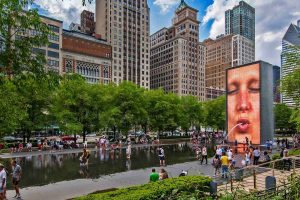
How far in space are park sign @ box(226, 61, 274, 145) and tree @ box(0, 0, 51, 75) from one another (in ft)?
125

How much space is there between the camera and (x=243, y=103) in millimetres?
43875

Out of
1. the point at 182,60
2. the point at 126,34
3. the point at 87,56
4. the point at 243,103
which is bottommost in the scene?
the point at 243,103

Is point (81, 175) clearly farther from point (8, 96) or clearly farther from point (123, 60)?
point (123, 60)

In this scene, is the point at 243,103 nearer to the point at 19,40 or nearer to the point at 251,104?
the point at 251,104

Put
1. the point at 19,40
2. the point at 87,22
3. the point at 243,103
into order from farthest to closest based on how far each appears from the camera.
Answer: the point at 87,22, the point at 243,103, the point at 19,40

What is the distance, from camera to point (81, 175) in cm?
2289

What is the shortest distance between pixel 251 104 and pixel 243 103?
4.35 feet

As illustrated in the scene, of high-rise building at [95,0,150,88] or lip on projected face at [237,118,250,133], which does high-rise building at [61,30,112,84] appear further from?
lip on projected face at [237,118,250,133]

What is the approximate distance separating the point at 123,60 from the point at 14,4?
129821 mm

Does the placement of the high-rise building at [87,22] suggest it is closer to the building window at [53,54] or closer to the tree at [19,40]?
the building window at [53,54]

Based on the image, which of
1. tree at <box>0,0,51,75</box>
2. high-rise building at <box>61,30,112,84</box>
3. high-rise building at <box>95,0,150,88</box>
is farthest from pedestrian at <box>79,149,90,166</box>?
high-rise building at <box>95,0,150,88</box>

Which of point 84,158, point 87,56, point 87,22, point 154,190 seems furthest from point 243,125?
point 87,22

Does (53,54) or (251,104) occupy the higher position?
(53,54)

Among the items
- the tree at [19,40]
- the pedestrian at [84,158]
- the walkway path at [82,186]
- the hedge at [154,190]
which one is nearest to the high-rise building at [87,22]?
the pedestrian at [84,158]
